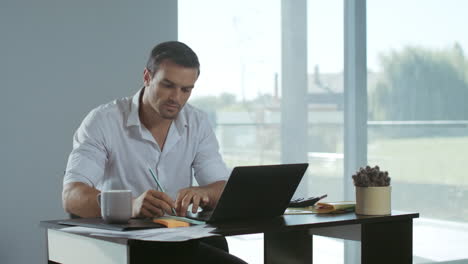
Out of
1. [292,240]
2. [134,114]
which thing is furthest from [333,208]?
[134,114]

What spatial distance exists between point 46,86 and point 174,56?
120 centimetres

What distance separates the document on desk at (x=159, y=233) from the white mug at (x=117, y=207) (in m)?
0.08

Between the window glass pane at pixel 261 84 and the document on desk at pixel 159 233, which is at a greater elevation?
the window glass pane at pixel 261 84

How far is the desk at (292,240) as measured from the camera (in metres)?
1.63

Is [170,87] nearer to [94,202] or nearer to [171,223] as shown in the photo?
[94,202]

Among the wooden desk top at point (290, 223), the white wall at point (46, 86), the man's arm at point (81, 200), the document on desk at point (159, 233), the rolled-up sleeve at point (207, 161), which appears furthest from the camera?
the white wall at point (46, 86)

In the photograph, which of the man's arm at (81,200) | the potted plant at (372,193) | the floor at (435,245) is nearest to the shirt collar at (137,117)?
the man's arm at (81,200)

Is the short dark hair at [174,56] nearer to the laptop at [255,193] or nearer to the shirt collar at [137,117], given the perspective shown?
the shirt collar at [137,117]

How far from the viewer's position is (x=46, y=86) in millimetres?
3412

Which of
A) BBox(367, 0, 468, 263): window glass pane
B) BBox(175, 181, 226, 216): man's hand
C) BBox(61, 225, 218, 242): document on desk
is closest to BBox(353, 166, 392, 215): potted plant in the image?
BBox(175, 181, 226, 216): man's hand

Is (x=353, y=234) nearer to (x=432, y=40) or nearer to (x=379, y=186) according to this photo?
(x=379, y=186)

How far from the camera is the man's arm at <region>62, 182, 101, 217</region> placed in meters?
2.16

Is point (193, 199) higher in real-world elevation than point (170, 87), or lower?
lower

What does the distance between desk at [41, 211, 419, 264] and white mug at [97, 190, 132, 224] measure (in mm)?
126
